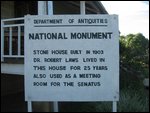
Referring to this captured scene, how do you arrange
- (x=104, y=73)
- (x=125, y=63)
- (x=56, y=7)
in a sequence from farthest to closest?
(x=56, y=7) → (x=125, y=63) → (x=104, y=73)

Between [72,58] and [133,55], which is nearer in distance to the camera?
[72,58]

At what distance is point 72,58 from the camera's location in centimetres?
635

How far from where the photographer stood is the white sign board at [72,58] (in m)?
6.29

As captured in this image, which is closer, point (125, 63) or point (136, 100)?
point (136, 100)

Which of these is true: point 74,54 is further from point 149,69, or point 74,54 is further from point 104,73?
point 149,69

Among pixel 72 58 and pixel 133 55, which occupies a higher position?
pixel 133 55

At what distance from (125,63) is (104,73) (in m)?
9.75

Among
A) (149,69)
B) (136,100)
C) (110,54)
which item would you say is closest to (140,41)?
(149,69)

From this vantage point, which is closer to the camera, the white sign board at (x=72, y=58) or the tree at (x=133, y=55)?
the white sign board at (x=72, y=58)

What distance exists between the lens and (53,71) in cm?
638

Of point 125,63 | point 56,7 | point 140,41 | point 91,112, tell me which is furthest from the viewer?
point 140,41

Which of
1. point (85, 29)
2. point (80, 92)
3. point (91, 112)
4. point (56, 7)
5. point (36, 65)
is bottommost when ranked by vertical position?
point (91, 112)

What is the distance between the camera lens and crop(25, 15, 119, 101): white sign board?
20.6 feet

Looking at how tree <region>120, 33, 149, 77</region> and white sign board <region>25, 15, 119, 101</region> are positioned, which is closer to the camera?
white sign board <region>25, 15, 119, 101</region>
